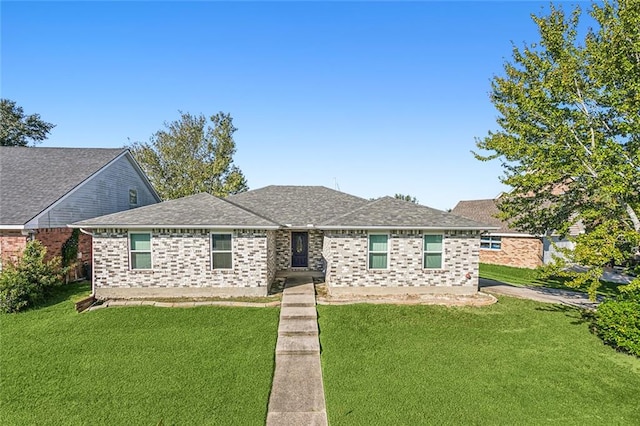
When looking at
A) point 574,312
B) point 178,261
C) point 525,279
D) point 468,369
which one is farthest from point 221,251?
point 525,279

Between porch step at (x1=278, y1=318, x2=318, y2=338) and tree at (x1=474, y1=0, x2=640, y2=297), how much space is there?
797 centimetres

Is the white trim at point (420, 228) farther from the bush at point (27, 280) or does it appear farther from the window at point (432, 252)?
the bush at point (27, 280)

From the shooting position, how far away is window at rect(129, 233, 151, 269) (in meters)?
11.9

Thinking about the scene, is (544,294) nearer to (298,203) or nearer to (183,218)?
(298,203)

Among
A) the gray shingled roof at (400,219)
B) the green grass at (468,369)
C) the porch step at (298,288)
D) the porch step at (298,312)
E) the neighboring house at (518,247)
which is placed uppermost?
the gray shingled roof at (400,219)

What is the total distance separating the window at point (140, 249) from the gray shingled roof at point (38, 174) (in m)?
4.26

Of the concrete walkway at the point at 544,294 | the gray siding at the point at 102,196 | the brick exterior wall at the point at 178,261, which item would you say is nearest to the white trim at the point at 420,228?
the brick exterior wall at the point at 178,261

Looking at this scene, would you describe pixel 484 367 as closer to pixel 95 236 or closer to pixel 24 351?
pixel 24 351

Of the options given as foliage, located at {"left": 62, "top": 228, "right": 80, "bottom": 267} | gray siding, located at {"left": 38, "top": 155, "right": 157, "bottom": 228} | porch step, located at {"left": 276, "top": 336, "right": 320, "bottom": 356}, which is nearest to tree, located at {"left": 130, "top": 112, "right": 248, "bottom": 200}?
gray siding, located at {"left": 38, "top": 155, "right": 157, "bottom": 228}

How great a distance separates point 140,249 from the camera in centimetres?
1197

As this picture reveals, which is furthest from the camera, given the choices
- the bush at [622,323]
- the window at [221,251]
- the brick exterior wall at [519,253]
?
the brick exterior wall at [519,253]

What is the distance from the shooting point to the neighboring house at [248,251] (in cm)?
1189

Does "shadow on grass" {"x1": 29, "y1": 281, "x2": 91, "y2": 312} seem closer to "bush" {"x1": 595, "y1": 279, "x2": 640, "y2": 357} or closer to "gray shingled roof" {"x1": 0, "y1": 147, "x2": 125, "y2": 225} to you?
"gray shingled roof" {"x1": 0, "y1": 147, "x2": 125, "y2": 225}

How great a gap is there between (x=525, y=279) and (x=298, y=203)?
13284 millimetres
